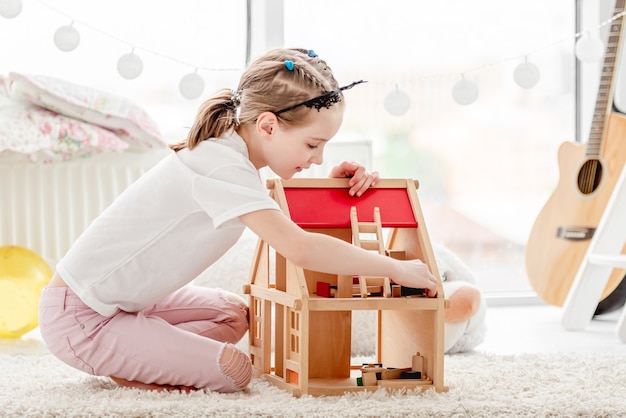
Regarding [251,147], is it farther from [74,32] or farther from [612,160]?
[612,160]

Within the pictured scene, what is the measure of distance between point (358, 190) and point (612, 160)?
50.4 inches

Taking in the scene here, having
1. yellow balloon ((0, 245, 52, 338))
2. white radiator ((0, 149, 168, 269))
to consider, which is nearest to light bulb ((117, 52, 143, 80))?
white radiator ((0, 149, 168, 269))

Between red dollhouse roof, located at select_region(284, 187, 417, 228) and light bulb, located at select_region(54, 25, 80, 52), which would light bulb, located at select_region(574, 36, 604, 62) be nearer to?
red dollhouse roof, located at select_region(284, 187, 417, 228)

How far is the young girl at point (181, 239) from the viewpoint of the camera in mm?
1408

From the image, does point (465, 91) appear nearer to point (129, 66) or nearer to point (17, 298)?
point (129, 66)

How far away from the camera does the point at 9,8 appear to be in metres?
2.13

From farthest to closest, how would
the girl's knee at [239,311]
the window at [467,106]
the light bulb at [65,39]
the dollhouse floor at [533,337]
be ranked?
the window at [467,106], the light bulb at [65,39], the dollhouse floor at [533,337], the girl's knee at [239,311]

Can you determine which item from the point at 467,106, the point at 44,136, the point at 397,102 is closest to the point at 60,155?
the point at 44,136

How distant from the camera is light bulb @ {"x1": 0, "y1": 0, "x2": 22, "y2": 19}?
6.98 feet

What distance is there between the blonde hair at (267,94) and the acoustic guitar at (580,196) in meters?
1.30

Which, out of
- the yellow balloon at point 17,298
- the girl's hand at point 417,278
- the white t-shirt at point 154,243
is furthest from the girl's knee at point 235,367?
the yellow balloon at point 17,298

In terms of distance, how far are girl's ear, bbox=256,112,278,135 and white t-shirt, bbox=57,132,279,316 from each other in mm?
42

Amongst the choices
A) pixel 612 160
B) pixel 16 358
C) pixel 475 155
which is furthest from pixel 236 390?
pixel 475 155

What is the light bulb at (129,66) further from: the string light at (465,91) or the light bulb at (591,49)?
the light bulb at (591,49)
